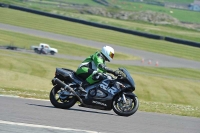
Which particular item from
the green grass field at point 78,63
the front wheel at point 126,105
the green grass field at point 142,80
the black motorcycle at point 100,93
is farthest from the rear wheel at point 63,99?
the green grass field at point 142,80

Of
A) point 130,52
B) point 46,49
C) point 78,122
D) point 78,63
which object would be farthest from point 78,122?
point 130,52

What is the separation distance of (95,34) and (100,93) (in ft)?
160

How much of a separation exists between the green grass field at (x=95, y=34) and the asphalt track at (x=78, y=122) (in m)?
42.1

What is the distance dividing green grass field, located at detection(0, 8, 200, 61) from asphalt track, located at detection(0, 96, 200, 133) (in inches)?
1658

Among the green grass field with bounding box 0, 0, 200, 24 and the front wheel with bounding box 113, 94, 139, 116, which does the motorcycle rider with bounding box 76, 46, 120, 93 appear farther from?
the green grass field with bounding box 0, 0, 200, 24

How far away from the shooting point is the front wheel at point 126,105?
11.0 m

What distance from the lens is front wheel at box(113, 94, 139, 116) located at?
1102 centimetres

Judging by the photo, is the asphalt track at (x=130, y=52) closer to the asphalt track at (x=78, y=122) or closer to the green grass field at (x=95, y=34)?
the green grass field at (x=95, y=34)

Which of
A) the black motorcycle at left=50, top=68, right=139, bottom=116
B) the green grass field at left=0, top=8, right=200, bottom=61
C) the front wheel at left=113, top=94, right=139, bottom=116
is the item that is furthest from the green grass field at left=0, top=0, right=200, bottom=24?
the front wheel at left=113, top=94, right=139, bottom=116

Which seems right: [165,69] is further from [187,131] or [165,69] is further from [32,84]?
[187,131]

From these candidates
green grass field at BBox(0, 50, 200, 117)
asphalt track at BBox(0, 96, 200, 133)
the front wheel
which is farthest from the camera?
green grass field at BBox(0, 50, 200, 117)

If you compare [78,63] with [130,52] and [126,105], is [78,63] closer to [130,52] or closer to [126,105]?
[130,52]

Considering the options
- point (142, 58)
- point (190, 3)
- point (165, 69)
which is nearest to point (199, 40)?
point (142, 58)

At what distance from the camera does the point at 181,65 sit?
47750mm
